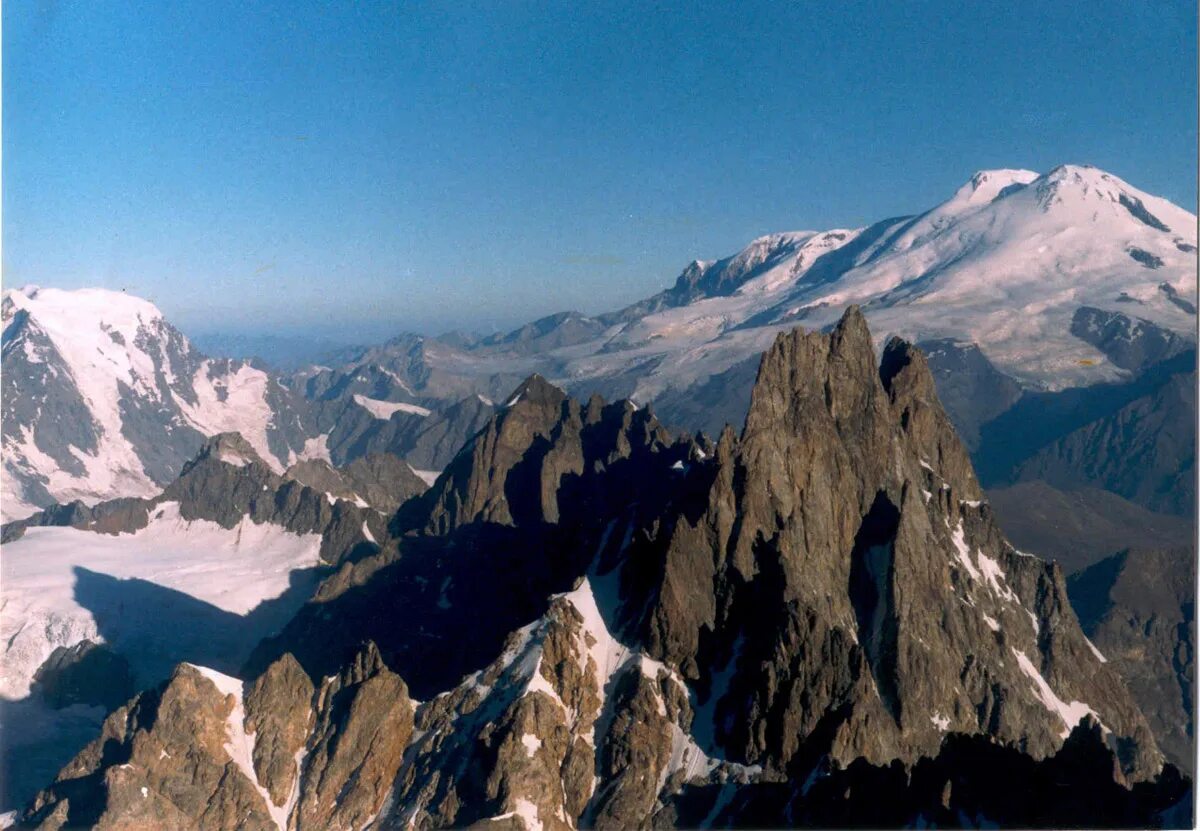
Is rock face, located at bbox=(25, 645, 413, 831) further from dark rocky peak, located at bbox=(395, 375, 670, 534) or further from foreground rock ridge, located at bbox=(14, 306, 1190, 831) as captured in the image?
dark rocky peak, located at bbox=(395, 375, 670, 534)

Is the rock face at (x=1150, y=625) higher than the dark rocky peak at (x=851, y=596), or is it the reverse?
the dark rocky peak at (x=851, y=596)

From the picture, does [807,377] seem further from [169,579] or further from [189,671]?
[169,579]

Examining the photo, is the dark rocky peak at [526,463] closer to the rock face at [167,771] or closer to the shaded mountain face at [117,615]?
the shaded mountain face at [117,615]

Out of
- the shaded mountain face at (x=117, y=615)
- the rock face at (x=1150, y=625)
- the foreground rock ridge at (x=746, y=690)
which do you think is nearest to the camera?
the foreground rock ridge at (x=746, y=690)

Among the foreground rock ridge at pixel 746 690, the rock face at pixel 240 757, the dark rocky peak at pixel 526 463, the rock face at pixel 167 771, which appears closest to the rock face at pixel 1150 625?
the foreground rock ridge at pixel 746 690

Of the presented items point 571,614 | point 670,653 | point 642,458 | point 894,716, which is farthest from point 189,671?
point 642,458

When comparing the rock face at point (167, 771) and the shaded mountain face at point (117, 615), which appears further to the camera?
the shaded mountain face at point (117, 615)
